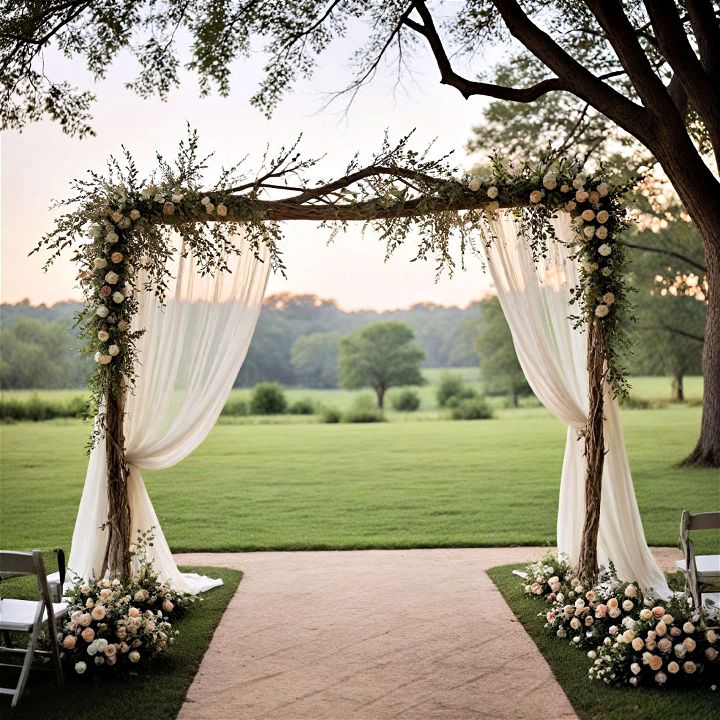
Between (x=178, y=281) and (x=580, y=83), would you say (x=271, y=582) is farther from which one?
(x=580, y=83)

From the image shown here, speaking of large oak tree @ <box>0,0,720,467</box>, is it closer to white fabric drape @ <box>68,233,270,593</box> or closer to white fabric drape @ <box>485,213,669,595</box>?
white fabric drape @ <box>485,213,669,595</box>

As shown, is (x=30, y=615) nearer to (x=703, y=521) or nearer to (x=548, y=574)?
(x=548, y=574)

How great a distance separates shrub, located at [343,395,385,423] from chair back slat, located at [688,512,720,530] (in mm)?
18737

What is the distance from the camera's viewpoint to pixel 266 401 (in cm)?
2331

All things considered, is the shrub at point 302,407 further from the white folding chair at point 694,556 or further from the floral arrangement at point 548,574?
the white folding chair at point 694,556

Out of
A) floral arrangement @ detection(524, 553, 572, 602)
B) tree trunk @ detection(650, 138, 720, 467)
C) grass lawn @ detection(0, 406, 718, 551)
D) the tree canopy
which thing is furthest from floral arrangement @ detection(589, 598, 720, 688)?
the tree canopy

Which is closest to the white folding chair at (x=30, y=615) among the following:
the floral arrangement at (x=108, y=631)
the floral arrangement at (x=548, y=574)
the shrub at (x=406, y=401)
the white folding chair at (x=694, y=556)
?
the floral arrangement at (x=108, y=631)

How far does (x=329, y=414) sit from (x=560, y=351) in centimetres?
1768

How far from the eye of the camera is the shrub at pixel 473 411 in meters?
24.2

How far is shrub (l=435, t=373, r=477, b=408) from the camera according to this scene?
82.0 feet

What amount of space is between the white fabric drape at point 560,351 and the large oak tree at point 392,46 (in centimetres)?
100

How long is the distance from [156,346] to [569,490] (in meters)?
3.02

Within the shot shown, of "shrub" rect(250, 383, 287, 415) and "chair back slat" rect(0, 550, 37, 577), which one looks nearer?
"chair back slat" rect(0, 550, 37, 577)

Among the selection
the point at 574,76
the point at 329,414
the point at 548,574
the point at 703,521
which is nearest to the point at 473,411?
the point at 329,414
